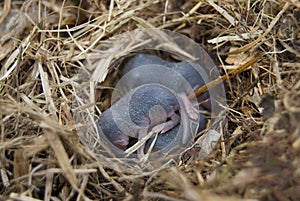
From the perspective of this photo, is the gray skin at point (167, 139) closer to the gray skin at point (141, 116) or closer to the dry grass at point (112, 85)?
the gray skin at point (141, 116)

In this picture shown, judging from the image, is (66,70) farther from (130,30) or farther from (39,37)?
(130,30)

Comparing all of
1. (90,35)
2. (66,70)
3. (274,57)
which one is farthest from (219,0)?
(66,70)

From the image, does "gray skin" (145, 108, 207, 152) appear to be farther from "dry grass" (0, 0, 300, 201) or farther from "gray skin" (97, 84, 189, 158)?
"dry grass" (0, 0, 300, 201)

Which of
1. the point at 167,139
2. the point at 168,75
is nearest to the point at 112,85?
the point at 168,75

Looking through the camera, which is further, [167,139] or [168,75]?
[168,75]

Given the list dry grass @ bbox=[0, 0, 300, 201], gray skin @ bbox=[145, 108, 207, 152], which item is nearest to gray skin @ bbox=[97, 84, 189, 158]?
gray skin @ bbox=[145, 108, 207, 152]

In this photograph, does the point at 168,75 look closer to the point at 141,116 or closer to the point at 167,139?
the point at 141,116

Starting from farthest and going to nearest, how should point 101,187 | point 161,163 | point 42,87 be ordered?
1. point 42,87
2. point 161,163
3. point 101,187
